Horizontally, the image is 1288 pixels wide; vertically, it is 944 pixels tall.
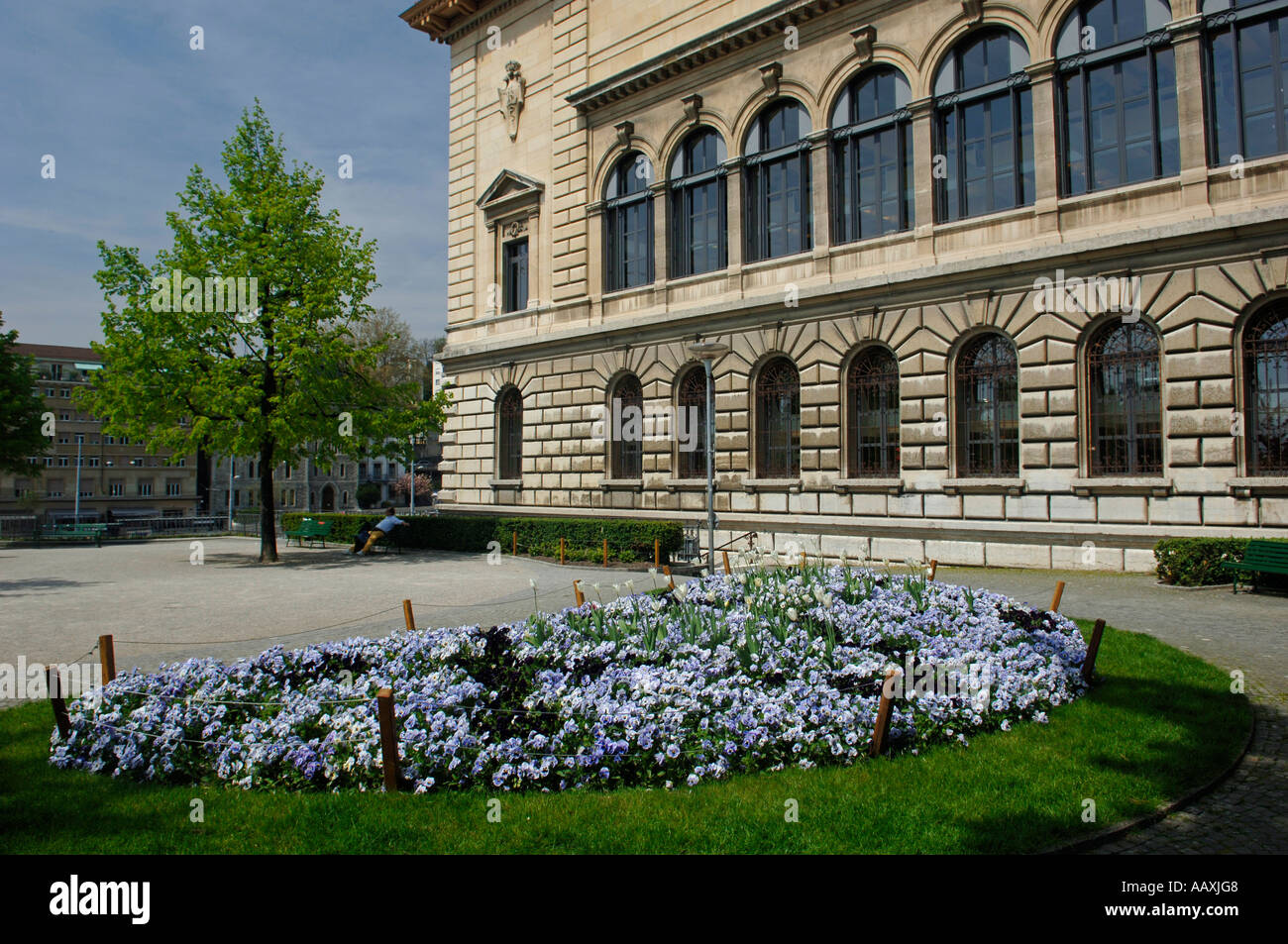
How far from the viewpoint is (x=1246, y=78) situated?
630 inches

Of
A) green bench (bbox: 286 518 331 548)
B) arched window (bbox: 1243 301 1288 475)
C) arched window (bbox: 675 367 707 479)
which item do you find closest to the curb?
arched window (bbox: 1243 301 1288 475)

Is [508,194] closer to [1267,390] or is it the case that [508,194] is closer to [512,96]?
[512,96]

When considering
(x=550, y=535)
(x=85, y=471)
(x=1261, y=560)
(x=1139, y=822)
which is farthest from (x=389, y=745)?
(x=85, y=471)

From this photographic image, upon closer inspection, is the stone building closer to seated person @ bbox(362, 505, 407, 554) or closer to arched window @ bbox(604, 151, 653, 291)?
arched window @ bbox(604, 151, 653, 291)

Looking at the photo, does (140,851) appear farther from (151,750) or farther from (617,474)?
(617,474)

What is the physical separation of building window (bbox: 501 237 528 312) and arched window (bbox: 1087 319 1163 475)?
19486 mm

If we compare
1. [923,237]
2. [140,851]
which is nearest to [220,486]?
[923,237]

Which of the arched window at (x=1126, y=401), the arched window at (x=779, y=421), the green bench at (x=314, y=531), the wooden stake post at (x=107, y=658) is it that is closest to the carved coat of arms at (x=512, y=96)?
the arched window at (x=779, y=421)

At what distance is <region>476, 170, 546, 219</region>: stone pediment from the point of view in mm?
28906

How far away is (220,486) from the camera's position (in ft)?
324

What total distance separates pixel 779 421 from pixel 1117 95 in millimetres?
10698

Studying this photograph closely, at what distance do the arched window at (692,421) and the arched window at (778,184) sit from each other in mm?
3962
